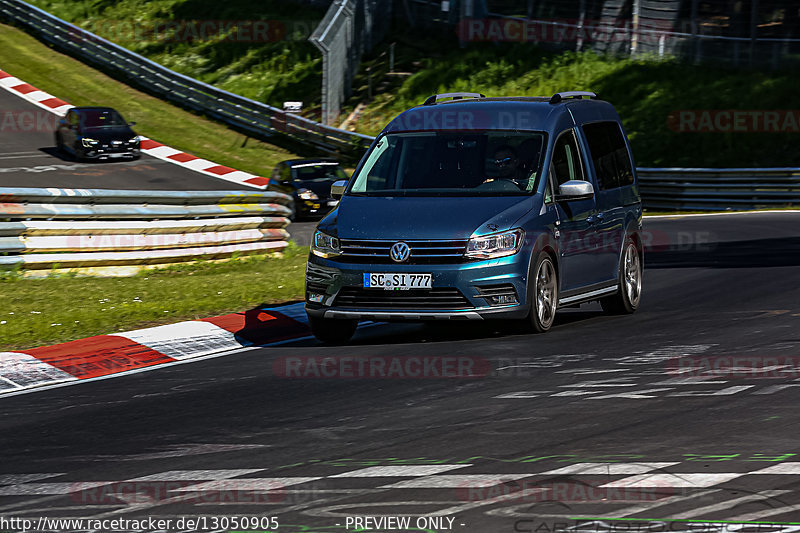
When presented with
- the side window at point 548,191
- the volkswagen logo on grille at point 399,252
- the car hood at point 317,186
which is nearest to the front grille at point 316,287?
the volkswagen logo on grille at point 399,252

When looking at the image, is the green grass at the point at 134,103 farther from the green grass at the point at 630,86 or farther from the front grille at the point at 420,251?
the front grille at the point at 420,251

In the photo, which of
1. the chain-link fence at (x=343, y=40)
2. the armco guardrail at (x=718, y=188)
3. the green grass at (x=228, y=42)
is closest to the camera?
the armco guardrail at (x=718, y=188)

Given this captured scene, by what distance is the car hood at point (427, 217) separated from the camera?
1009 cm

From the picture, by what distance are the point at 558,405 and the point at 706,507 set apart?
243 centimetres

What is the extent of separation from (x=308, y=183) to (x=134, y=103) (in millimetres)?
14604

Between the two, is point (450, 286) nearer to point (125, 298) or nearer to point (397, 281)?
point (397, 281)

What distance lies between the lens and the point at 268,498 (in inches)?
213

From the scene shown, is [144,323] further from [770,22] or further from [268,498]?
[770,22]

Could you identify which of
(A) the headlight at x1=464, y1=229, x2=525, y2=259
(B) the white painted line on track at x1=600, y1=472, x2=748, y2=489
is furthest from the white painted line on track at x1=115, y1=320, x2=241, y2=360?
(B) the white painted line on track at x1=600, y1=472, x2=748, y2=489

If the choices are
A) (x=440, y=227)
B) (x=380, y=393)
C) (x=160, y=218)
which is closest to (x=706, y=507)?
(x=380, y=393)

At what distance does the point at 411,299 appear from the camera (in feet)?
33.1

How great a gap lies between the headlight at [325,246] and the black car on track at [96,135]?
952 inches

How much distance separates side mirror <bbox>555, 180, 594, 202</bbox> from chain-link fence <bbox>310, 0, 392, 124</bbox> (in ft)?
94.5

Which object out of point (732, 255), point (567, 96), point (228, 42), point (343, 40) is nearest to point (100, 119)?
point (343, 40)
